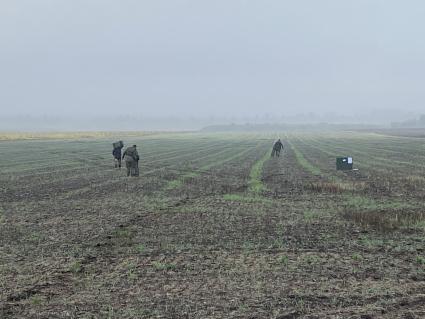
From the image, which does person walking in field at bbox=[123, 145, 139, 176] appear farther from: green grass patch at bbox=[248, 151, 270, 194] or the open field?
green grass patch at bbox=[248, 151, 270, 194]

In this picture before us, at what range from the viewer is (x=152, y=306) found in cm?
826

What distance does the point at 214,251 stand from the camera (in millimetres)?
11852

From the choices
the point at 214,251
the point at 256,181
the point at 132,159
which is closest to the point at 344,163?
the point at 256,181

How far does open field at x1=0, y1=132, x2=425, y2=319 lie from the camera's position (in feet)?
27.3

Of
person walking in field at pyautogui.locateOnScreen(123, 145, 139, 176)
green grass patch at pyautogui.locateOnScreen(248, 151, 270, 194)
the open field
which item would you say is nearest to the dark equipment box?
green grass patch at pyautogui.locateOnScreen(248, 151, 270, 194)

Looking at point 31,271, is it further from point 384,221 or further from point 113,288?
point 384,221

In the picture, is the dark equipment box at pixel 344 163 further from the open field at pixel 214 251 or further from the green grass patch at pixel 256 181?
the open field at pixel 214 251

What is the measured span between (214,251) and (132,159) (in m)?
16.6

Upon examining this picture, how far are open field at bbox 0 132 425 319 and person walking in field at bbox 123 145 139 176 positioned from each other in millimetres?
3528

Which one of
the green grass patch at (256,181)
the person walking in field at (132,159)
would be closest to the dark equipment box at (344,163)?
the green grass patch at (256,181)

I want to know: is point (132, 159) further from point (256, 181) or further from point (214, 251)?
point (214, 251)

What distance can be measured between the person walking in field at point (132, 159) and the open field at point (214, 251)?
3528 mm

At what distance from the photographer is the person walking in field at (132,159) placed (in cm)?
2728

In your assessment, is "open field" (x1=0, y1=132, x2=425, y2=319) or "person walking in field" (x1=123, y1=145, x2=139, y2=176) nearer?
"open field" (x1=0, y1=132, x2=425, y2=319)
